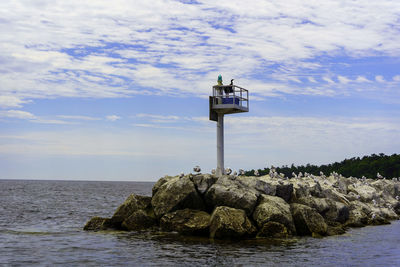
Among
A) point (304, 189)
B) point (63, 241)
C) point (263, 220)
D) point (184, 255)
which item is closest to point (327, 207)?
point (304, 189)

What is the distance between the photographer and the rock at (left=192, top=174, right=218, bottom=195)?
26062mm

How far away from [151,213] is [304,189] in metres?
10.5

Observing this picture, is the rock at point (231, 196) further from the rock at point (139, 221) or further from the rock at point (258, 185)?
the rock at point (139, 221)

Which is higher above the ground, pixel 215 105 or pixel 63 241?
pixel 215 105

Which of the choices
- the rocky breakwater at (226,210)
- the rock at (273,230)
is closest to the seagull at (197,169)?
the rocky breakwater at (226,210)

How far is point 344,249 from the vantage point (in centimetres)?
2208

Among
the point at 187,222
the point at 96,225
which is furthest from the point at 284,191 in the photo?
the point at 96,225

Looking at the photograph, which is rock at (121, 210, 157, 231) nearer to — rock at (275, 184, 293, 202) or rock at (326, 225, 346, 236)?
rock at (275, 184, 293, 202)

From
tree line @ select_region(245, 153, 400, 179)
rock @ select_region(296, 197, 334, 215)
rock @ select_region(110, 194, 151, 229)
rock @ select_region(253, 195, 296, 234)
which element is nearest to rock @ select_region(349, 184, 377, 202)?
rock @ select_region(296, 197, 334, 215)

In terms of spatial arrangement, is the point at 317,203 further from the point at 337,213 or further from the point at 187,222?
the point at 187,222

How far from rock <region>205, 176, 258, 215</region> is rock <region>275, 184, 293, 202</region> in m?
2.60

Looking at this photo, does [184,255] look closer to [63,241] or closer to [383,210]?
[63,241]

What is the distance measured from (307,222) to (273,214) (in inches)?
103

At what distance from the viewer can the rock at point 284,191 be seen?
2808 centimetres
